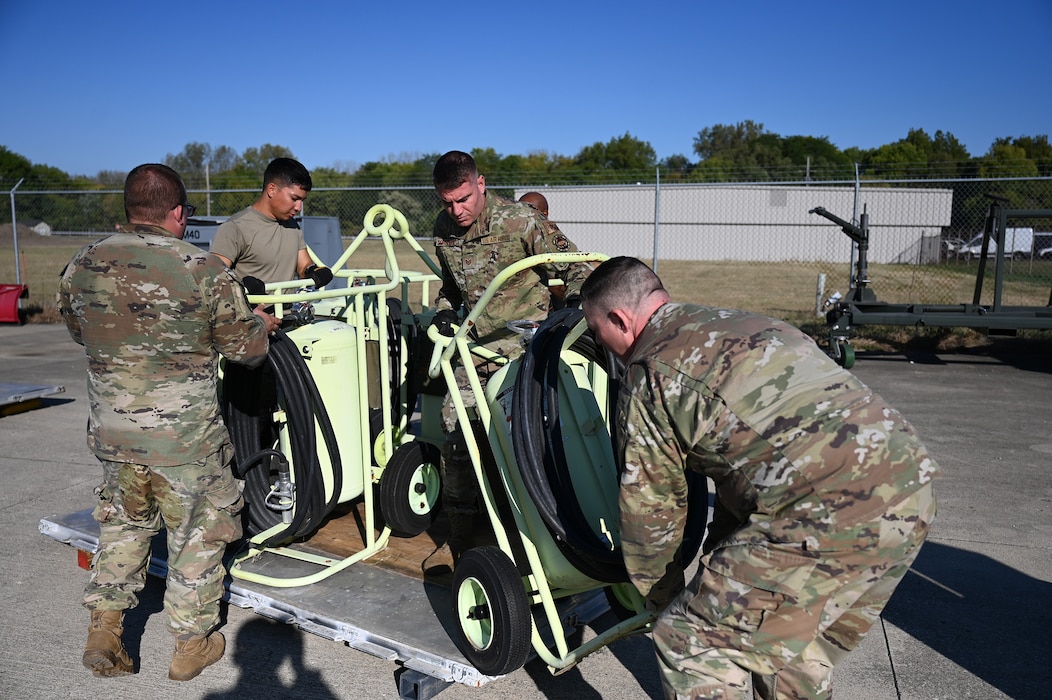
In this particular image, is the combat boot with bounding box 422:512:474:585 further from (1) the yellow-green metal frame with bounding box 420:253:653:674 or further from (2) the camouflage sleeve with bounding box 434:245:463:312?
(2) the camouflage sleeve with bounding box 434:245:463:312

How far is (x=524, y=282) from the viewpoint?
3.70 m

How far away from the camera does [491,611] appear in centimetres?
275

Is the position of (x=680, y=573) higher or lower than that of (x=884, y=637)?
higher

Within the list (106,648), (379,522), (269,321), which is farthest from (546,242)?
(106,648)

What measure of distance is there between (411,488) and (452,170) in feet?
5.06

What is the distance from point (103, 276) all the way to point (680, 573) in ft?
7.21

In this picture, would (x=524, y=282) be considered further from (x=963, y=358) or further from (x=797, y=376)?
(x=963, y=358)

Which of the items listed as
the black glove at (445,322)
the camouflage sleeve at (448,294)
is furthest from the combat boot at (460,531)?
the camouflage sleeve at (448,294)

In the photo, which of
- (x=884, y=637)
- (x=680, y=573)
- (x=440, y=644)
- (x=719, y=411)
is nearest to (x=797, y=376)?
(x=719, y=411)

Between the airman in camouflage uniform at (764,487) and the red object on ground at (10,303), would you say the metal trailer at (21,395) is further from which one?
the airman in camouflage uniform at (764,487)

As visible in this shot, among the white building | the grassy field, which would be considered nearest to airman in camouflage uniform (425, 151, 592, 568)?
the grassy field

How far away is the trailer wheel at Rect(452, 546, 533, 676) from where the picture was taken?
271cm

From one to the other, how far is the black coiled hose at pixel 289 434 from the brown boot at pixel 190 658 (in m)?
0.60

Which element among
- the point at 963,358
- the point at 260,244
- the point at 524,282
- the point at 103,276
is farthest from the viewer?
the point at 963,358
